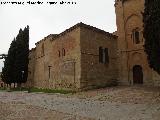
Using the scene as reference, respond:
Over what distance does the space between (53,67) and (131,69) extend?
9547mm

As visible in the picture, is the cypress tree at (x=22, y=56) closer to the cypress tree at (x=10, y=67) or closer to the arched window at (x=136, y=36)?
the cypress tree at (x=10, y=67)

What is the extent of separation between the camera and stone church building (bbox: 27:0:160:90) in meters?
23.6

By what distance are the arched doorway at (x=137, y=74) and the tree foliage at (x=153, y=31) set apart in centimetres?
625

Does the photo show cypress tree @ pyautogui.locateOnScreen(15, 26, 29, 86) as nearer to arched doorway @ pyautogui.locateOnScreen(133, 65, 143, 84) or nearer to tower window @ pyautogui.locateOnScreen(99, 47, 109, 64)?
tower window @ pyautogui.locateOnScreen(99, 47, 109, 64)

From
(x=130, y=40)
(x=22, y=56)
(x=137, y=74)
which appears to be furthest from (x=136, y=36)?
(x=22, y=56)

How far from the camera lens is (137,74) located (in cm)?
2441

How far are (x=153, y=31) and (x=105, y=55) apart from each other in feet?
32.0

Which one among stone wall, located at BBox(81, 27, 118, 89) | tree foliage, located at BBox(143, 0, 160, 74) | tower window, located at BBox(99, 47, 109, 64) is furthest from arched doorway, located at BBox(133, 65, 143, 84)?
tree foliage, located at BBox(143, 0, 160, 74)

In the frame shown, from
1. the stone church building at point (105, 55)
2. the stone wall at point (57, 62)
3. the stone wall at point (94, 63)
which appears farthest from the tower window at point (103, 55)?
the stone wall at point (57, 62)

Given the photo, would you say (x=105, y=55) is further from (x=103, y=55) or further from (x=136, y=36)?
(x=136, y=36)

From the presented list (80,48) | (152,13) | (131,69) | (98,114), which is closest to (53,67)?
(80,48)

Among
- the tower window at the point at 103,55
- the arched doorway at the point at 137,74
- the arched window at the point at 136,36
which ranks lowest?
the arched doorway at the point at 137,74

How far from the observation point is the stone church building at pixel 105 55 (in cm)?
2364

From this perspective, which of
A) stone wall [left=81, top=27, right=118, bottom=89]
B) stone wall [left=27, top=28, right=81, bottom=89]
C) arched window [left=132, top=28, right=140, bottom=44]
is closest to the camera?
stone wall [left=81, top=27, right=118, bottom=89]
